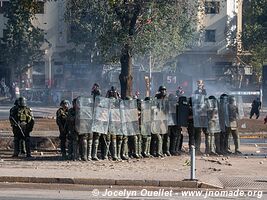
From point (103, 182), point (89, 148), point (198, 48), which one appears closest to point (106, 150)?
point (89, 148)

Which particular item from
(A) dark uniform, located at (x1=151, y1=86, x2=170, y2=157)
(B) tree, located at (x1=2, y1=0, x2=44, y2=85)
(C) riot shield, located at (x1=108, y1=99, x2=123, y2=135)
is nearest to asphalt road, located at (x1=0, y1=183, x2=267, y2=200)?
(C) riot shield, located at (x1=108, y1=99, x2=123, y2=135)

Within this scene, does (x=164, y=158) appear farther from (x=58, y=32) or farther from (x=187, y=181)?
(x=58, y=32)

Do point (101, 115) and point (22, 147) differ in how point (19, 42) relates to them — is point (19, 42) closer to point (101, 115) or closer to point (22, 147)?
point (22, 147)

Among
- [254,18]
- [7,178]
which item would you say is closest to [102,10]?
A: [7,178]

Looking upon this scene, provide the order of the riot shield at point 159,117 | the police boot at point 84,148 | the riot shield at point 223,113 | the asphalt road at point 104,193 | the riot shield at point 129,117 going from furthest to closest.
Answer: the riot shield at point 223,113
the riot shield at point 159,117
the riot shield at point 129,117
the police boot at point 84,148
the asphalt road at point 104,193

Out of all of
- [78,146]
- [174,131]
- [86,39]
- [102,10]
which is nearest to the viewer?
[78,146]

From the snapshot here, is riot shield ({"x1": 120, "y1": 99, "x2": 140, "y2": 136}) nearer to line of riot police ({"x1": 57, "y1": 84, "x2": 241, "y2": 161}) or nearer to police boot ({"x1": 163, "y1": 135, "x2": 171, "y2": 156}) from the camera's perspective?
line of riot police ({"x1": 57, "y1": 84, "x2": 241, "y2": 161})

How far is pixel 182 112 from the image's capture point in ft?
79.9

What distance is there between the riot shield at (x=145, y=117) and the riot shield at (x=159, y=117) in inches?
5.7

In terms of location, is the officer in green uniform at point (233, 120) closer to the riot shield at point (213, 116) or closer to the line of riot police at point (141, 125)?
the line of riot police at point (141, 125)

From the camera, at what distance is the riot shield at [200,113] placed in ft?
80.4

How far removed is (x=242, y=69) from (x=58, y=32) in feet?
57.9

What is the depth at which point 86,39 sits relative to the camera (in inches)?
2712

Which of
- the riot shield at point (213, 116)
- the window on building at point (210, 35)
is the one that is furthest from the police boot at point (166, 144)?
the window on building at point (210, 35)
